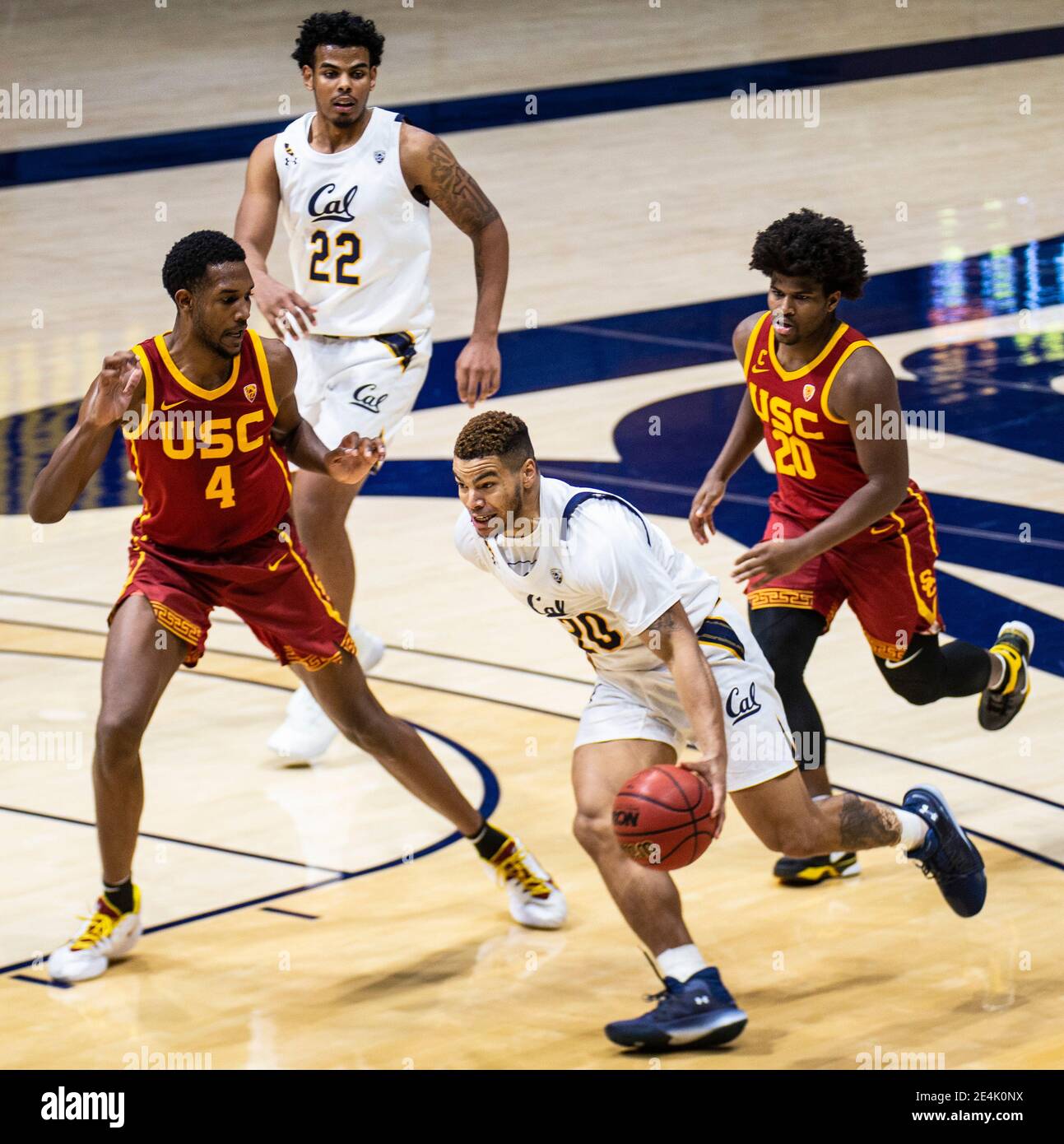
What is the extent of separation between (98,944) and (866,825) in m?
1.88

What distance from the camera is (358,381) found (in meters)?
7.01

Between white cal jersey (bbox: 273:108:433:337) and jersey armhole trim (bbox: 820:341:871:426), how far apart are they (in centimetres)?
184

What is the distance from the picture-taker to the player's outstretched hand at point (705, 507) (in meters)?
6.10

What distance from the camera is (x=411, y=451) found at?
10.1 metres

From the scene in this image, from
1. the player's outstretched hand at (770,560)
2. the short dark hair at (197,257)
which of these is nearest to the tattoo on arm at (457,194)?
the short dark hair at (197,257)

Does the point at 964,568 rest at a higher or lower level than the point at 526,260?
lower

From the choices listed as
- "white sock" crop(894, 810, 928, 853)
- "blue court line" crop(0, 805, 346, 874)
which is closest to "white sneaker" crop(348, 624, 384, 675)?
"blue court line" crop(0, 805, 346, 874)

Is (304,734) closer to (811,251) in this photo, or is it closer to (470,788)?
(470,788)

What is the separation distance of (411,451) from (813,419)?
4475 mm

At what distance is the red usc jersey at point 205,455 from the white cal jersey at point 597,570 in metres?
0.68

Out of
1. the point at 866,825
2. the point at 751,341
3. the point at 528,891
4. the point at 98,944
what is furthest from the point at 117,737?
the point at 751,341

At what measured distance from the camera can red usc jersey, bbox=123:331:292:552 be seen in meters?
5.41

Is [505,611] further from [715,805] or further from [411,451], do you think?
[715,805]
